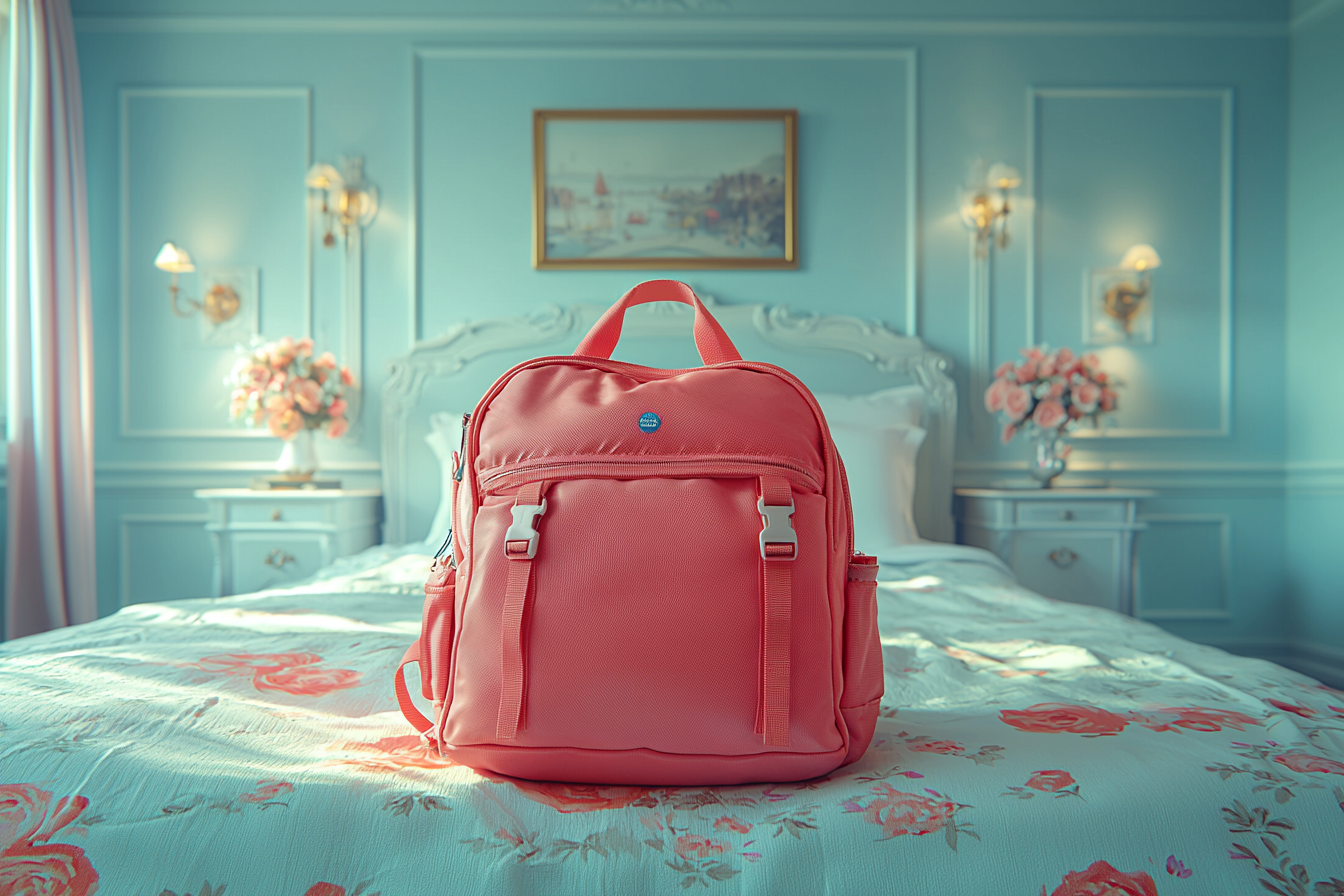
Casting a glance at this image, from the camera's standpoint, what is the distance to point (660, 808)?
24.5 inches

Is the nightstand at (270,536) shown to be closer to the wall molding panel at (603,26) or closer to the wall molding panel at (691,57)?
the wall molding panel at (691,57)

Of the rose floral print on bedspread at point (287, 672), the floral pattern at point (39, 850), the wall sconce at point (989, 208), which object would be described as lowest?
the rose floral print on bedspread at point (287, 672)

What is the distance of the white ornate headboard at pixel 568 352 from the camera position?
290 centimetres

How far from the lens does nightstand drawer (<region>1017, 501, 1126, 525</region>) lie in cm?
263

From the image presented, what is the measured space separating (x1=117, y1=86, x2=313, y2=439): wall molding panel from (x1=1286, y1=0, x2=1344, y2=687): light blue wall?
392 centimetres

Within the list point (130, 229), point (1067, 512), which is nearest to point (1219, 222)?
point (1067, 512)

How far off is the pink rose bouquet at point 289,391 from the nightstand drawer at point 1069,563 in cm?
245

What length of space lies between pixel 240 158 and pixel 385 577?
7.06ft

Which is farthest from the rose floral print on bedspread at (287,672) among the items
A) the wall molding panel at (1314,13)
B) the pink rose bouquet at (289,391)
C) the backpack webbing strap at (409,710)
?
the wall molding panel at (1314,13)

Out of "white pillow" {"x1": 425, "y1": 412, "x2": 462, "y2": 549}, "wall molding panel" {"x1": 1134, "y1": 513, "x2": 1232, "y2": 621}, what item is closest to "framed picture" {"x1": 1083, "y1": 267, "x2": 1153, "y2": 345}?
"wall molding panel" {"x1": 1134, "y1": 513, "x2": 1232, "y2": 621}

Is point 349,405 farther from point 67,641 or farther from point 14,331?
point 67,641

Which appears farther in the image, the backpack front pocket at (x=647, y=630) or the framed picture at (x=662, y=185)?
the framed picture at (x=662, y=185)

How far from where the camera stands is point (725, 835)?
1.93 feet

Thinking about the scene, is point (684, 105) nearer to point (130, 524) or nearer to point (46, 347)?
point (46, 347)
